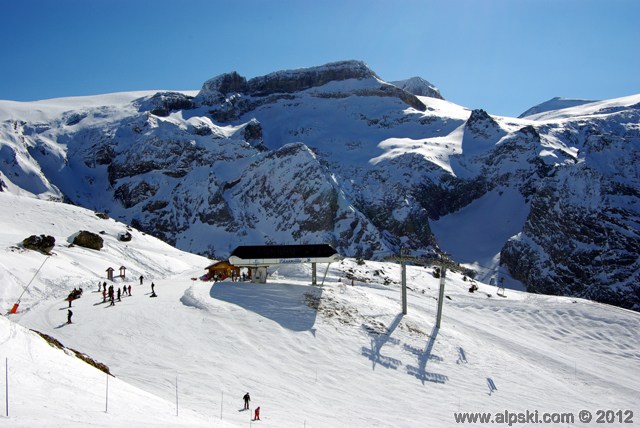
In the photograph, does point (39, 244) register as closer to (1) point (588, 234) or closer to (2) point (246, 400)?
(2) point (246, 400)

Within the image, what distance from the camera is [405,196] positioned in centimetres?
19350

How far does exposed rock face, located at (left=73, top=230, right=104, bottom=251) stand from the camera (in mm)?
61719

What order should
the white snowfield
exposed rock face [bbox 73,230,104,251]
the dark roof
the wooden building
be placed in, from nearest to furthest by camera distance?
the white snowfield
the wooden building
the dark roof
exposed rock face [bbox 73,230,104,251]

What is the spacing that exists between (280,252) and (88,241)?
27.1 metres

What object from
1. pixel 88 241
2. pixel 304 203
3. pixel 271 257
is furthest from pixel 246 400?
pixel 304 203

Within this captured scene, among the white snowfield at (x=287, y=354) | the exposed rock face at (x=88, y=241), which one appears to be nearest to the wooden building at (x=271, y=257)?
the white snowfield at (x=287, y=354)

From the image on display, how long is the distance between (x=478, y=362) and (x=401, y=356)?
228 inches

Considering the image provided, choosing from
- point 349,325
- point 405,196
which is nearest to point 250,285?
point 349,325

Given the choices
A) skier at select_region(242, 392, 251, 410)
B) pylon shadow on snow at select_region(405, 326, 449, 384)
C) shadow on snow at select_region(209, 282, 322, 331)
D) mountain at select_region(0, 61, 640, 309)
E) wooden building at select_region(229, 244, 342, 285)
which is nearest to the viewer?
skier at select_region(242, 392, 251, 410)

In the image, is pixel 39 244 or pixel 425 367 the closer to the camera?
pixel 425 367

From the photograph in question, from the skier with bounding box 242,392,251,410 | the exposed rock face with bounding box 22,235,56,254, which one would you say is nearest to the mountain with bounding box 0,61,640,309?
the exposed rock face with bounding box 22,235,56,254

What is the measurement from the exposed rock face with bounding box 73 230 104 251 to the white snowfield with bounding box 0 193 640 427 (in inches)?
133

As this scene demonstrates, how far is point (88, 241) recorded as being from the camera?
62.1 meters

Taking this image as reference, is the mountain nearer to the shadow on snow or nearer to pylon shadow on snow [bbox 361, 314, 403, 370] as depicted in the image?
the shadow on snow
